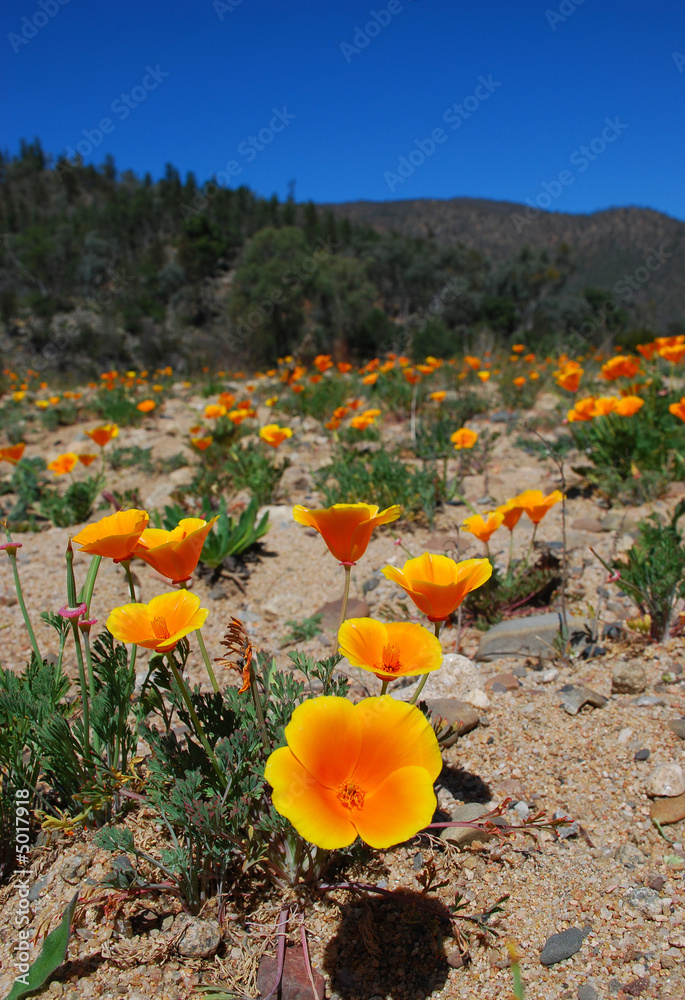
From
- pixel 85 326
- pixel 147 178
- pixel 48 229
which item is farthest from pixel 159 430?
pixel 147 178

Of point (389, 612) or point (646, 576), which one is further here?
point (389, 612)

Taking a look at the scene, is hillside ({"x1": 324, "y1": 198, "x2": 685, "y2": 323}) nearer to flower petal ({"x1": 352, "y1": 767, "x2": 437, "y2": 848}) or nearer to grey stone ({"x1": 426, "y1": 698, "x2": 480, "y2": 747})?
grey stone ({"x1": 426, "y1": 698, "x2": 480, "y2": 747})

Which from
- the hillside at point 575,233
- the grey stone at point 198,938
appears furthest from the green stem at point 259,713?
the hillside at point 575,233

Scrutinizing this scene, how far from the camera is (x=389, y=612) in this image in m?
2.71

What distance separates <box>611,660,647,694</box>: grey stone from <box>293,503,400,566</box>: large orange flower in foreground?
1.25 metres

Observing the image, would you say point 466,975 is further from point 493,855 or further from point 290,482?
point 290,482

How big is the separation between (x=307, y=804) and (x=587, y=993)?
74cm

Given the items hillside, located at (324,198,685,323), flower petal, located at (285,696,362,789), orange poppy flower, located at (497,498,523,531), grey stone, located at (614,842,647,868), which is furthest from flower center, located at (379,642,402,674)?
hillside, located at (324,198,685,323)

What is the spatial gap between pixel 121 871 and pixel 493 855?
0.88 m

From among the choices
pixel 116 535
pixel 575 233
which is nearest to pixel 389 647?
pixel 116 535

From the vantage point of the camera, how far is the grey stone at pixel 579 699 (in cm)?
Result: 193

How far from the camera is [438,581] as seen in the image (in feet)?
4.39

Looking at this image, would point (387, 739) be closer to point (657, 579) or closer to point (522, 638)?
point (522, 638)

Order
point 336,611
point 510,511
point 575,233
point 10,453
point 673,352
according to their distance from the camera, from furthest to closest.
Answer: point 575,233, point 673,352, point 10,453, point 336,611, point 510,511
